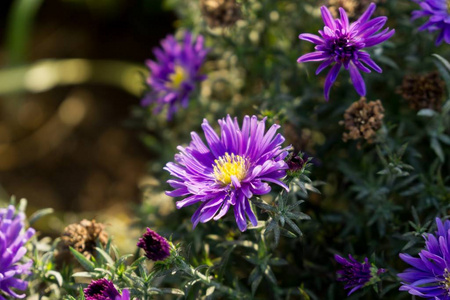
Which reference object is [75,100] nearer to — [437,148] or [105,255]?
[105,255]

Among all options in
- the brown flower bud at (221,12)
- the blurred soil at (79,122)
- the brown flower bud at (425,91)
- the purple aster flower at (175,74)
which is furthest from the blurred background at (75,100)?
the brown flower bud at (425,91)

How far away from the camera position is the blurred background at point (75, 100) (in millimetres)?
3422

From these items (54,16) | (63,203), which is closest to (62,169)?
(63,203)

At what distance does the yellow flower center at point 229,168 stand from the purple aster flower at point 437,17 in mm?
741

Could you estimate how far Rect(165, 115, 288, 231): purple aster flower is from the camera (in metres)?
1.53

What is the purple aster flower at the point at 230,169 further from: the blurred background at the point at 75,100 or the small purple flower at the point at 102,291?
the blurred background at the point at 75,100

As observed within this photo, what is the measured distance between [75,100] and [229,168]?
2351 mm

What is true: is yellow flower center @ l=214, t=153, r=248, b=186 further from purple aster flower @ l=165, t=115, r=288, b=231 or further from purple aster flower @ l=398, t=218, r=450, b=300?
purple aster flower @ l=398, t=218, r=450, b=300

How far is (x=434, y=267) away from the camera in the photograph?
153 centimetres

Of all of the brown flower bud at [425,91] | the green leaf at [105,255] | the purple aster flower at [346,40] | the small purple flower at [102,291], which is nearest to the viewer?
the small purple flower at [102,291]

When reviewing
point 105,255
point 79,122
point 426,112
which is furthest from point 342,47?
point 79,122

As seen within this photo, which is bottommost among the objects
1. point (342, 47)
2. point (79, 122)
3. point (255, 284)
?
point (255, 284)

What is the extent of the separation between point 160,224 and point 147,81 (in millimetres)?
660

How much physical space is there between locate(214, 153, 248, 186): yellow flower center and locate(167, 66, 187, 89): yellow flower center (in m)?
0.82
